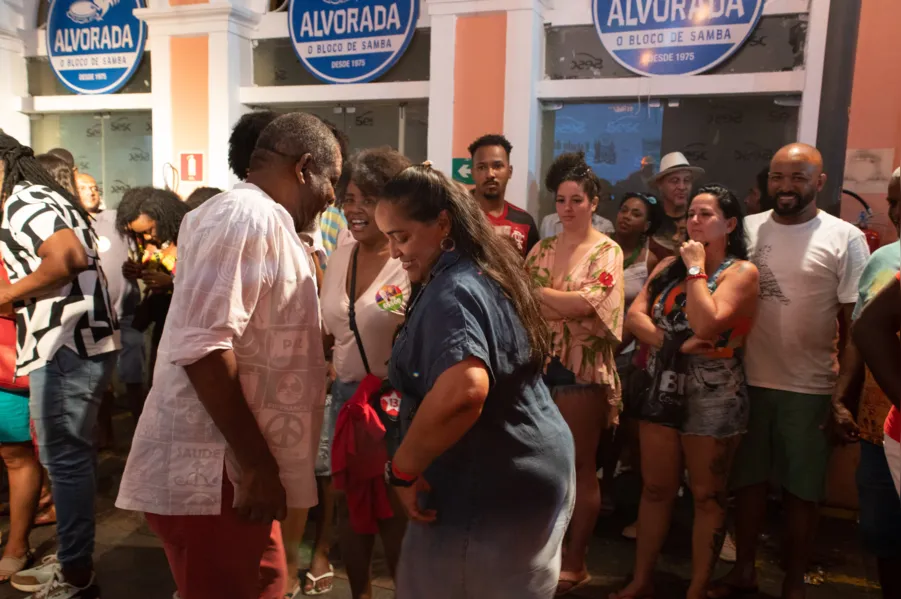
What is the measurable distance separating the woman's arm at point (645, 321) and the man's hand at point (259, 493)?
1732 millimetres

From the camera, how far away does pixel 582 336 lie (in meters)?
3.08

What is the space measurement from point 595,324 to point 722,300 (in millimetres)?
523

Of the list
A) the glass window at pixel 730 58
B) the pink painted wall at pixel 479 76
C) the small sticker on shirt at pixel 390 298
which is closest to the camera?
the small sticker on shirt at pixel 390 298

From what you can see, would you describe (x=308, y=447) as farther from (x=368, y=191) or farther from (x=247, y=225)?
(x=368, y=191)

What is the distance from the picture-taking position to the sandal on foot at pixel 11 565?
3094 mm

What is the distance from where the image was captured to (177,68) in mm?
6309

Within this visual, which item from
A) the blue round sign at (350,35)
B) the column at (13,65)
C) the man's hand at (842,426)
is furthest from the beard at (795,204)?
the column at (13,65)

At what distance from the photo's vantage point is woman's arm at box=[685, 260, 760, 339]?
2727 millimetres

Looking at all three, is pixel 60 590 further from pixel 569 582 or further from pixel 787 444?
pixel 787 444

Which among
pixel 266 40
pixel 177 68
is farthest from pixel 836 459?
pixel 177 68

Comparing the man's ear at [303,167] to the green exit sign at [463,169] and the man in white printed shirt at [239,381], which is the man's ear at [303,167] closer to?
the man in white printed shirt at [239,381]

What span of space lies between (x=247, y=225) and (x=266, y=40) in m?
5.20

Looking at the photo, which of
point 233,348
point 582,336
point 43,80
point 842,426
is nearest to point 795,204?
point 842,426

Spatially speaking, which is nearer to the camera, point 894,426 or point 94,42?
point 894,426
